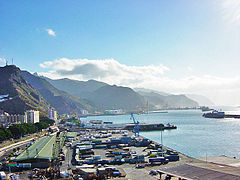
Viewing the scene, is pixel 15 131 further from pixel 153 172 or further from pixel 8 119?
pixel 153 172

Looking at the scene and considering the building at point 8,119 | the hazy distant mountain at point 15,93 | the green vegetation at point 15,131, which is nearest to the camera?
the green vegetation at point 15,131

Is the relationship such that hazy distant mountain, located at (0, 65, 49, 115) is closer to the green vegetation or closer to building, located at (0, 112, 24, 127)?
building, located at (0, 112, 24, 127)

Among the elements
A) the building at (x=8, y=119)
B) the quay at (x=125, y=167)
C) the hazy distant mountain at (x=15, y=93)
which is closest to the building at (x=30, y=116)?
the building at (x=8, y=119)

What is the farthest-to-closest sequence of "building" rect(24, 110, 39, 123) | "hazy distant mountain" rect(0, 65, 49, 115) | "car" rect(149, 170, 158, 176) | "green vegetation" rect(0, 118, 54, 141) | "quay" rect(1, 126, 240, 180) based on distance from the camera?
"hazy distant mountain" rect(0, 65, 49, 115), "building" rect(24, 110, 39, 123), "green vegetation" rect(0, 118, 54, 141), "car" rect(149, 170, 158, 176), "quay" rect(1, 126, 240, 180)

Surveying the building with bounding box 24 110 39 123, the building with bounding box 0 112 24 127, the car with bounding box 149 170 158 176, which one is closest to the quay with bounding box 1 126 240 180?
the car with bounding box 149 170 158 176

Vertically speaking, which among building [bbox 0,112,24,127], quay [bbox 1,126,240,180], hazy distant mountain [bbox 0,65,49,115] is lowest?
quay [bbox 1,126,240,180]

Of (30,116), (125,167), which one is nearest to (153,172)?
(125,167)

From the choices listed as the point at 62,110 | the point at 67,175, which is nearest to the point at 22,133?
the point at 67,175

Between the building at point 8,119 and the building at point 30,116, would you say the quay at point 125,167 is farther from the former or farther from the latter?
the building at point 30,116

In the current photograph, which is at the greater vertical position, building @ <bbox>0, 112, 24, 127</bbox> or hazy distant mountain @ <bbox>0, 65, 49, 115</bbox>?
hazy distant mountain @ <bbox>0, 65, 49, 115</bbox>
